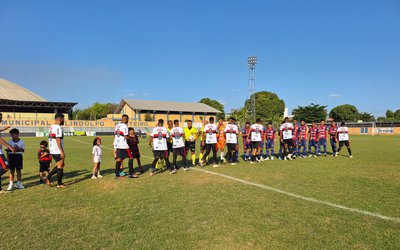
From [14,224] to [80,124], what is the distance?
45792 millimetres

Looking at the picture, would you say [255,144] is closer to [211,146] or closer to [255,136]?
[255,136]

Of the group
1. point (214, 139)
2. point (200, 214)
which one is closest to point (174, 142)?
point (214, 139)

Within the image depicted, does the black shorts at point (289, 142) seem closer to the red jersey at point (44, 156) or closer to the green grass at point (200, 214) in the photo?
the green grass at point (200, 214)

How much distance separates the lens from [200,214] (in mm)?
5113

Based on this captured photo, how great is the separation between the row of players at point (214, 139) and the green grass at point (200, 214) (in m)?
1.35

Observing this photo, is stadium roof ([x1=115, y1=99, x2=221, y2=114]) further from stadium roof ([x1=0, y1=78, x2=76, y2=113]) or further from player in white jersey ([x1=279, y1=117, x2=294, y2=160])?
player in white jersey ([x1=279, y1=117, x2=294, y2=160])

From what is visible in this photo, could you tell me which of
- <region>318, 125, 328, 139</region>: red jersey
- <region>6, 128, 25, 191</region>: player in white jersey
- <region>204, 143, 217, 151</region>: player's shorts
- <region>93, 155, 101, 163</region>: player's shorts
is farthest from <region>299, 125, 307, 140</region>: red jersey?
<region>6, 128, 25, 191</region>: player in white jersey

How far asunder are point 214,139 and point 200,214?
600 cm

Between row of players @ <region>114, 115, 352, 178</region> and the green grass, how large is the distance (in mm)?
1349

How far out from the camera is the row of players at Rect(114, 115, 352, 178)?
8.95 metres

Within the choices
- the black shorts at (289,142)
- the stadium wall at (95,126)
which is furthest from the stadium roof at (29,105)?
the black shorts at (289,142)

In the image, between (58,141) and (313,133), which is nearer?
(58,141)

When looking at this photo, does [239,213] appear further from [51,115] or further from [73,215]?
[51,115]

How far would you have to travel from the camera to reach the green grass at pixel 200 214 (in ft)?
13.0
